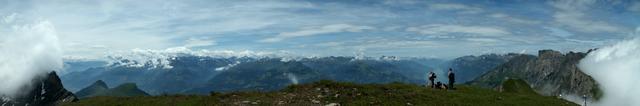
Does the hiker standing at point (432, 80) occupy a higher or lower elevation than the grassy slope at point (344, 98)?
higher

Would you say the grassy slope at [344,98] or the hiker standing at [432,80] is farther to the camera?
the hiker standing at [432,80]

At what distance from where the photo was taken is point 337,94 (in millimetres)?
52062

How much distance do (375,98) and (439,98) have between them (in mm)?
5791

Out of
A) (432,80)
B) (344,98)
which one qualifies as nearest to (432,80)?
(432,80)

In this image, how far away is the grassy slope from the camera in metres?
49.3

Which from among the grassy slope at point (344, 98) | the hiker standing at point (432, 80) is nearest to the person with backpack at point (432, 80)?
the hiker standing at point (432, 80)

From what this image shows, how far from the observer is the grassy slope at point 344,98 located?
49312mm

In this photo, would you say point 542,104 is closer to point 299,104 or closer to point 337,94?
point 337,94

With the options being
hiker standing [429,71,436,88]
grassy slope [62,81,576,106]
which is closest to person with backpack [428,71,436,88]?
hiker standing [429,71,436,88]

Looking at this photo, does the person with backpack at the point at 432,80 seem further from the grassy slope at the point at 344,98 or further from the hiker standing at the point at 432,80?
the grassy slope at the point at 344,98

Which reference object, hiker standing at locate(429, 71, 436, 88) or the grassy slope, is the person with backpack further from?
the grassy slope

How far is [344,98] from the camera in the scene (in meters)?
49.9

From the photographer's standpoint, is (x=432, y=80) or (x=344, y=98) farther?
→ (x=432, y=80)

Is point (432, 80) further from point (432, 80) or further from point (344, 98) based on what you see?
point (344, 98)
